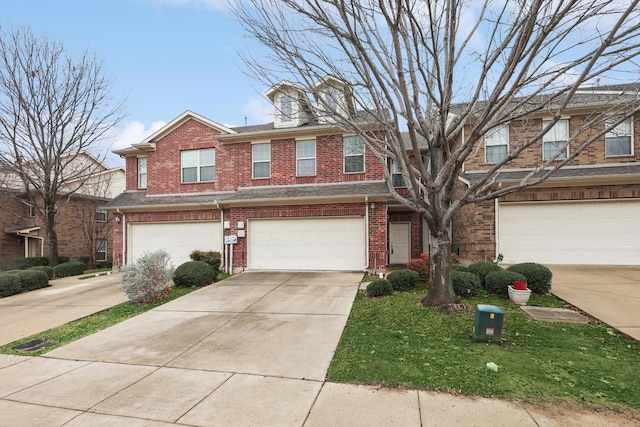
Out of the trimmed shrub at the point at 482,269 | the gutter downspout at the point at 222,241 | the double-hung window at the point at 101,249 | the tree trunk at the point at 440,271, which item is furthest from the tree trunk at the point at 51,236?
the trimmed shrub at the point at 482,269

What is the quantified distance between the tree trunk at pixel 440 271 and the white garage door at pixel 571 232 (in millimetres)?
6348

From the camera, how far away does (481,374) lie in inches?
161

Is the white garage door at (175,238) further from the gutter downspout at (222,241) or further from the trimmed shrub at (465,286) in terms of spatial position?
the trimmed shrub at (465,286)

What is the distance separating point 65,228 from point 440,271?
22743 millimetres

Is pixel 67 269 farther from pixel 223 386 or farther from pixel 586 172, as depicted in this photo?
A: pixel 586 172

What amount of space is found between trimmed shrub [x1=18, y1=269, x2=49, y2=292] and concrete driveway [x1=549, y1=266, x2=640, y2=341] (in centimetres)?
1652

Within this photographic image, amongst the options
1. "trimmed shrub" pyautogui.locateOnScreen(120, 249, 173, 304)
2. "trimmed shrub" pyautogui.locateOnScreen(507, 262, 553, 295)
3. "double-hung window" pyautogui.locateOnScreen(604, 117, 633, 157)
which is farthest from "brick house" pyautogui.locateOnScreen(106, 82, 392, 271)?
"double-hung window" pyautogui.locateOnScreen(604, 117, 633, 157)

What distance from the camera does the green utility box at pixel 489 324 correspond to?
Answer: 493cm

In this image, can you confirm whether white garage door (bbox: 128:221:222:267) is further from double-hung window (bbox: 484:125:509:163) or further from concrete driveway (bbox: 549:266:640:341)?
concrete driveway (bbox: 549:266:640:341)

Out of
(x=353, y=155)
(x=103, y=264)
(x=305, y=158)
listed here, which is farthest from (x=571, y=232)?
(x=103, y=264)

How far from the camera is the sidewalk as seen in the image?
Answer: 3.35m

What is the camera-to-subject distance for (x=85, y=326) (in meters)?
7.05

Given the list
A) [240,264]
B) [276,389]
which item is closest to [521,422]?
[276,389]

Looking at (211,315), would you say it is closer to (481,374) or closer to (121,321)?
(121,321)
